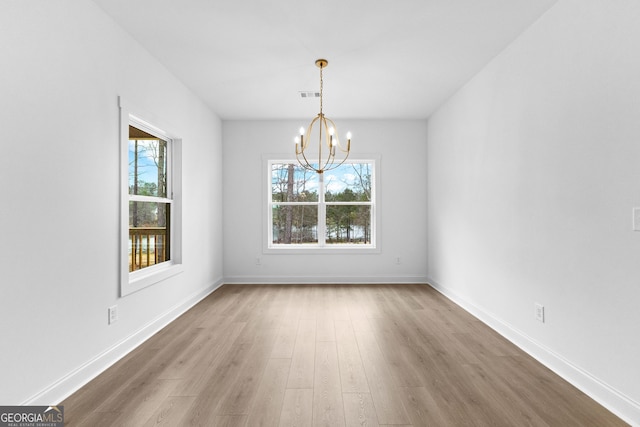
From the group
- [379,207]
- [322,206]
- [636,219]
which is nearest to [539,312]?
[636,219]

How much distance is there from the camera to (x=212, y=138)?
206 inches

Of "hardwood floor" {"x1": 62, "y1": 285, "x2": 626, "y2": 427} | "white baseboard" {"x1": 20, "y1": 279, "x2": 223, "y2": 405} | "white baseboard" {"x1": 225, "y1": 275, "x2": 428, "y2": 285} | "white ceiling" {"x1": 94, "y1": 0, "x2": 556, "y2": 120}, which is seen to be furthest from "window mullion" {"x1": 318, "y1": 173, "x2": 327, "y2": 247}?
"white baseboard" {"x1": 20, "y1": 279, "x2": 223, "y2": 405}

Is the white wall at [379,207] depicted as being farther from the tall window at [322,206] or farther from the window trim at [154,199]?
the window trim at [154,199]

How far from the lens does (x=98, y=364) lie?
2531mm

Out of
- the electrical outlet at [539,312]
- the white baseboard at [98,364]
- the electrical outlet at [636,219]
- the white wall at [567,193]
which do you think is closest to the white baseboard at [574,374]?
the white wall at [567,193]

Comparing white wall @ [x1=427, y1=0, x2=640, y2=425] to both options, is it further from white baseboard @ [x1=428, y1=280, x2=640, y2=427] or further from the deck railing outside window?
the deck railing outside window

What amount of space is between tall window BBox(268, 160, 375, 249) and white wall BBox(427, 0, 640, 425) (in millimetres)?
2139

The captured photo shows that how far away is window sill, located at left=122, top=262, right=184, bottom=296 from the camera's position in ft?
9.90

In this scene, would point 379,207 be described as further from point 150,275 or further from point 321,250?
point 150,275

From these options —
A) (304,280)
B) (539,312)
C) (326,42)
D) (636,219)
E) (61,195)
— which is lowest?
(304,280)

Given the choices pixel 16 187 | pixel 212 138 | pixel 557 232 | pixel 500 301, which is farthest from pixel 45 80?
pixel 500 301

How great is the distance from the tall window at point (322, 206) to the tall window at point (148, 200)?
6.75ft

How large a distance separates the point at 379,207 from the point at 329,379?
3.66 m

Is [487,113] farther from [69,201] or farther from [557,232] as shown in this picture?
[69,201]
